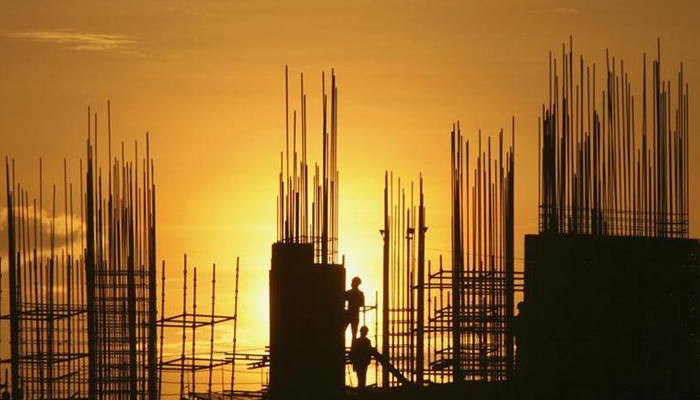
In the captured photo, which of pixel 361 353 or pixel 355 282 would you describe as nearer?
pixel 355 282

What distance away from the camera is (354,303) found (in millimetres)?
17688

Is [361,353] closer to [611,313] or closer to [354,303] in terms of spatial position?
[354,303]

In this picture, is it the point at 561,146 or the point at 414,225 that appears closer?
the point at 561,146

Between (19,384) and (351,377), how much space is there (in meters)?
6.00

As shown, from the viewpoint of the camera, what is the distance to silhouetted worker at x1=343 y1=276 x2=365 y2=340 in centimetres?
1758

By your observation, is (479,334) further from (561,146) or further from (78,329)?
(78,329)

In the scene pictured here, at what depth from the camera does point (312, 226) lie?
65.7 ft

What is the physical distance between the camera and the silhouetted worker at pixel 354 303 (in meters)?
17.6

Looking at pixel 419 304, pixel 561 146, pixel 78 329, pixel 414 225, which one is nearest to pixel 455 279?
pixel 419 304

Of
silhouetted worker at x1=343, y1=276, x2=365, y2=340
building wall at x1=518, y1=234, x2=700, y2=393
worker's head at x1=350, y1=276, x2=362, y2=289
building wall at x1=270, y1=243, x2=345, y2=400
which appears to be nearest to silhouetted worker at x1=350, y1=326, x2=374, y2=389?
silhouetted worker at x1=343, y1=276, x2=365, y2=340

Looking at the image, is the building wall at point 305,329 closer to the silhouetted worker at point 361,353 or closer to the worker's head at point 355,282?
the worker's head at point 355,282

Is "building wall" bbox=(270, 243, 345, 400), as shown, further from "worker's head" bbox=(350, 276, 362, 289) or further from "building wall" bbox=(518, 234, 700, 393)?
"building wall" bbox=(518, 234, 700, 393)

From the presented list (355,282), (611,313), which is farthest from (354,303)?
(611,313)

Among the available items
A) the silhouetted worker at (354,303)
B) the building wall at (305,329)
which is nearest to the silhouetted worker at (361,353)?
the silhouetted worker at (354,303)
